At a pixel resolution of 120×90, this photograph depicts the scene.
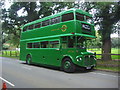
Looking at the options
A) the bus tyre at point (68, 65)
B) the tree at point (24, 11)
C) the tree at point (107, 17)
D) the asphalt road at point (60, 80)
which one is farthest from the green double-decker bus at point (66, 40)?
the tree at point (24, 11)

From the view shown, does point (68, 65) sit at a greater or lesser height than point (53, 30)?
lesser

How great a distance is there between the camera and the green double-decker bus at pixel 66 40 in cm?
985

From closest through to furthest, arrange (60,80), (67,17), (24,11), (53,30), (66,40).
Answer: (60,80) → (66,40) → (67,17) → (53,30) → (24,11)

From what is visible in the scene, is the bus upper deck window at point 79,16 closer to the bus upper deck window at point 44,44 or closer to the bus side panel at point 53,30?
the bus side panel at point 53,30

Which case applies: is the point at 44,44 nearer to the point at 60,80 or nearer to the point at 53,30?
the point at 53,30

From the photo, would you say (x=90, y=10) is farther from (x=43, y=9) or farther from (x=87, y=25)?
(x=43, y=9)

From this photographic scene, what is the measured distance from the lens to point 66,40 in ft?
34.3

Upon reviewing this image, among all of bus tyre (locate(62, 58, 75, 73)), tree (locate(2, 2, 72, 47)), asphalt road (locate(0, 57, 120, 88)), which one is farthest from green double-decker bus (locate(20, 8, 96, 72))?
tree (locate(2, 2, 72, 47))

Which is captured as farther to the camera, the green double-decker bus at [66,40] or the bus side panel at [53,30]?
the bus side panel at [53,30]

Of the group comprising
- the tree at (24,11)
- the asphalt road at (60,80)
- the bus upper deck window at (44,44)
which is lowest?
the asphalt road at (60,80)

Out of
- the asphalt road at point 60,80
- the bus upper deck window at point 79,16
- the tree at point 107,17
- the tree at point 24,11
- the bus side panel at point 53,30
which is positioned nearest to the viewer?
the asphalt road at point 60,80

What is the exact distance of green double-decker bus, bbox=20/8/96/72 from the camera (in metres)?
9.85

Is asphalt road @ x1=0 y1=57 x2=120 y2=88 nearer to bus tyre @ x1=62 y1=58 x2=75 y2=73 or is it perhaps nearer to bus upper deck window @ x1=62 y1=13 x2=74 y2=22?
bus tyre @ x1=62 y1=58 x2=75 y2=73

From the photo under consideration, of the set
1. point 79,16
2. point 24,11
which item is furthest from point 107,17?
point 24,11
